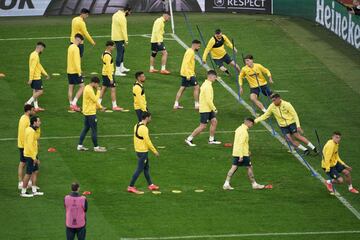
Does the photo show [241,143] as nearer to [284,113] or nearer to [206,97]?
[284,113]

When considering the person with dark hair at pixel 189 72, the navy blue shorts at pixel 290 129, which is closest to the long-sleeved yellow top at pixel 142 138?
the navy blue shorts at pixel 290 129

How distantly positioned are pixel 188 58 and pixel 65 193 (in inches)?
344

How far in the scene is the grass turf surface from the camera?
99.7 feet

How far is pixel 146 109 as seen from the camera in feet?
121

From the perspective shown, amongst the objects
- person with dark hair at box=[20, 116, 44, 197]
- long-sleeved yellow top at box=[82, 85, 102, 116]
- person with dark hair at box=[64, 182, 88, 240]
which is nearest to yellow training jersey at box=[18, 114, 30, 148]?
person with dark hair at box=[20, 116, 44, 197]

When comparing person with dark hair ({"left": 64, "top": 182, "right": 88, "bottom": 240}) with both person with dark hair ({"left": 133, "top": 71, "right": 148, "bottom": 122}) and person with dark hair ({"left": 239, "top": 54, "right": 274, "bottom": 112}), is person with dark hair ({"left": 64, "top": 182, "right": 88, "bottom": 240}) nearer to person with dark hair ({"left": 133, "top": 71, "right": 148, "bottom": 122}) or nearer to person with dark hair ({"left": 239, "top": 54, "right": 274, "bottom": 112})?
person with dark hair ({"left": 133, "top": 71, "right": 148, "bottom": 122})

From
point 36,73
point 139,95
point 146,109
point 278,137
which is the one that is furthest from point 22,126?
point 278,137

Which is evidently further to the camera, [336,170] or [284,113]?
[284,113]

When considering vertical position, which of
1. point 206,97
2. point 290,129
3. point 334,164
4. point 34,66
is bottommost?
point 334,164

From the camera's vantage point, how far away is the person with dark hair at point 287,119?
35312 millimetres

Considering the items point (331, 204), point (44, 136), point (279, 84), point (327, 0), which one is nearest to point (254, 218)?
point (331, 204)

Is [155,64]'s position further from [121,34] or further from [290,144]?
[290,144]

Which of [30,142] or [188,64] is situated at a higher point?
[188,64]

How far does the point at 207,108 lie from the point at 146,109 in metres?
1.96
